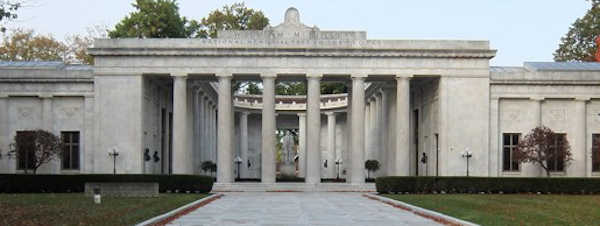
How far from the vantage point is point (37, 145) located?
57594 millimetres

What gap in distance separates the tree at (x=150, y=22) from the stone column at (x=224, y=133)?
90.6 feet

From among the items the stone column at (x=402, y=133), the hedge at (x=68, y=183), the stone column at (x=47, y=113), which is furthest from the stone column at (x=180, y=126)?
the stone column at (x=402, y=133)

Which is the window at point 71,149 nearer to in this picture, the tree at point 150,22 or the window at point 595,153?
the tree at point 150,22

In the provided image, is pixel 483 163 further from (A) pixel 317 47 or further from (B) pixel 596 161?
(A) pixel 317 47

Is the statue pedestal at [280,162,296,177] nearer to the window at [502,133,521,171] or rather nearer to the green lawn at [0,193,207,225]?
the window at [502,133,521,171]

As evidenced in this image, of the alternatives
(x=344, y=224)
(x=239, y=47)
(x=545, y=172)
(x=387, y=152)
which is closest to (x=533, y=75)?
(x=545, y=172)

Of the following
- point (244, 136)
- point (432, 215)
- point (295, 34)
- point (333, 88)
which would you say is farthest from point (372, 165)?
point (432, 215)

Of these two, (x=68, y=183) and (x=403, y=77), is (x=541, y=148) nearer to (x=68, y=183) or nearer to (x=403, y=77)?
(x=403, y=77)

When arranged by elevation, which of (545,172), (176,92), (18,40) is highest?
(18,40)

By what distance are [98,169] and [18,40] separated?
36.3 m

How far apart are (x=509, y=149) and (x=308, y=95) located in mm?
17392

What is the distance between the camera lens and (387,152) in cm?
7294

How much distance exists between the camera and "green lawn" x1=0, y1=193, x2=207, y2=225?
26344 mm

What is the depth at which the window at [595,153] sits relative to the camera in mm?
62969
